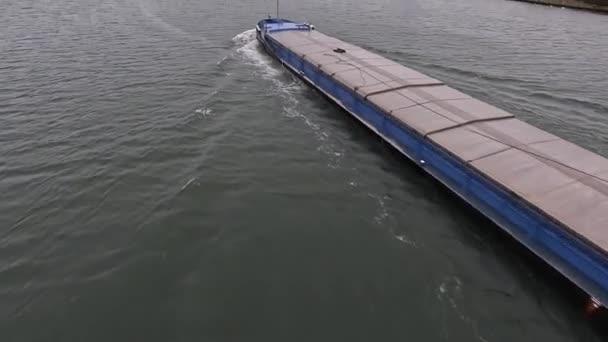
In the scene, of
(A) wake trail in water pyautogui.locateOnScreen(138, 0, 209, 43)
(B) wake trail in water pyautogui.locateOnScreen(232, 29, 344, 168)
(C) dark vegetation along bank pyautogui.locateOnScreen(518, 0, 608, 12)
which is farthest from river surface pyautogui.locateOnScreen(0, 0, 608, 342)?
(C) dark vegetation along bank pyautogui.locateOnScreen(518, 0, 608, 12)

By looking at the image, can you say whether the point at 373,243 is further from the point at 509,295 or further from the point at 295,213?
the point at 509,295

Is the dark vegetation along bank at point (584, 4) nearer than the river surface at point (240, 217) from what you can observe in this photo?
No

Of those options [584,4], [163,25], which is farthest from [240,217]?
[584,4]

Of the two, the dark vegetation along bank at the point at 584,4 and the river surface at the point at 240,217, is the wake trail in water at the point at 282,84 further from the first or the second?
the dark vegetation along bank at the point at 584,4

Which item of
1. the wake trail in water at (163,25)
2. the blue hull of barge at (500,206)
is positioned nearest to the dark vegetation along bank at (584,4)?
the blue hull of barge at (500,206)

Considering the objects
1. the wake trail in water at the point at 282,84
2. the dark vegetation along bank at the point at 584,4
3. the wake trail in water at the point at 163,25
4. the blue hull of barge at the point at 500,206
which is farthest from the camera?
the dark vegetation along bank at the point at 584,4

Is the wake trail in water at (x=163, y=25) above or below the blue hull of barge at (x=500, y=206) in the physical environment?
above

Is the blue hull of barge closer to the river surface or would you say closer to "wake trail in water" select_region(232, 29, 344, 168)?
the river surface
